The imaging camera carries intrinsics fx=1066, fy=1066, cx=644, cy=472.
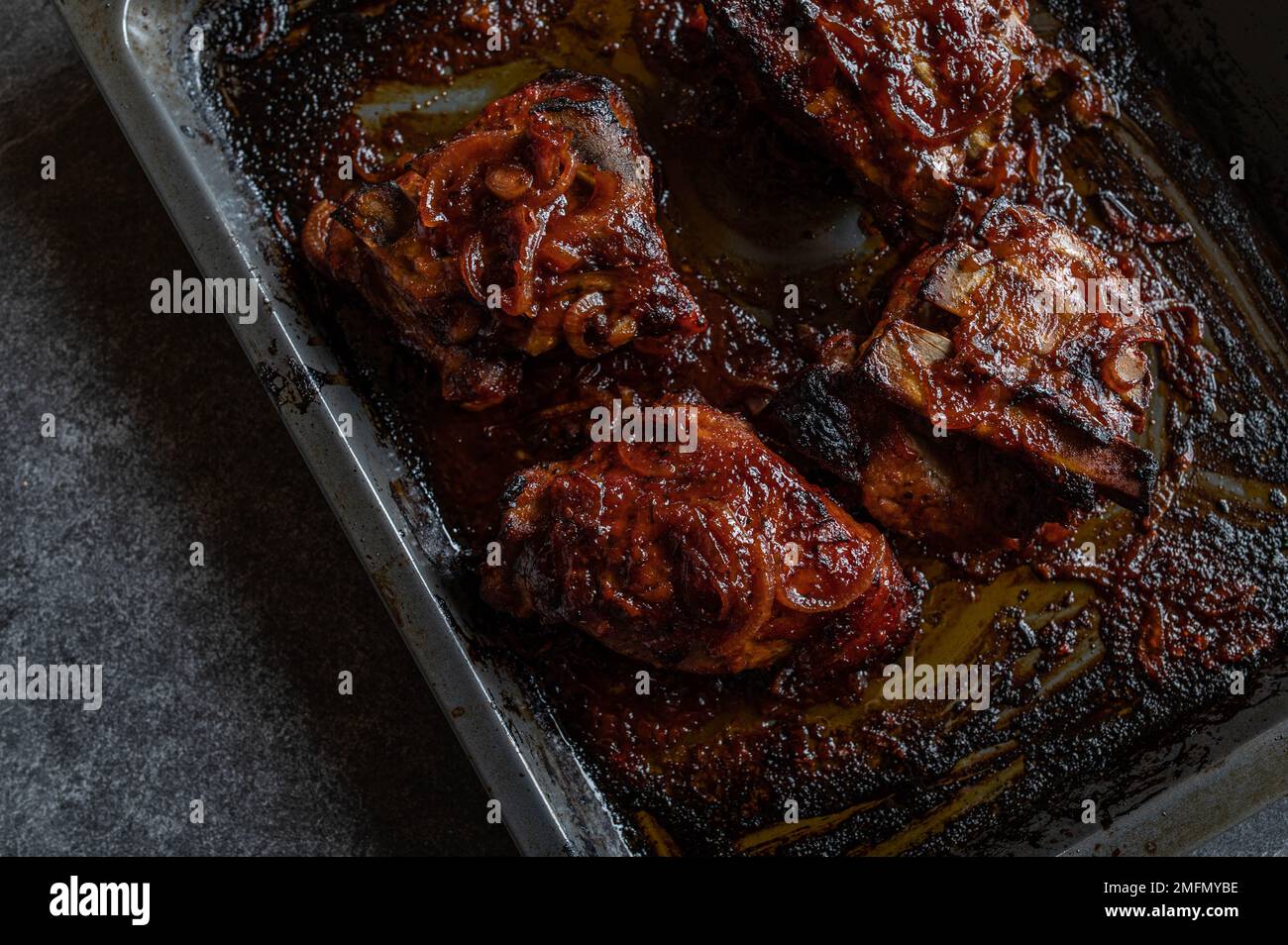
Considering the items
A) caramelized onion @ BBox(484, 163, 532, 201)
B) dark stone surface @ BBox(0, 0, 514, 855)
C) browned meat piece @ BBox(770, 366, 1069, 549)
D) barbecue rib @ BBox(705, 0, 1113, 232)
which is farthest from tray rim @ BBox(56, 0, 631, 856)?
barbecue rib @ BBox(705, 0, 1113, 232)

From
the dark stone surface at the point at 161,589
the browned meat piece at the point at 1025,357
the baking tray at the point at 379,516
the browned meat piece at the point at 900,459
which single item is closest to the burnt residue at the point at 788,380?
the baking tray at the point at 379,516

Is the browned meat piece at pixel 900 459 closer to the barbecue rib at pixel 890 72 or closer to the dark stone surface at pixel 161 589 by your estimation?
the barbecue rib at pixel 890 72

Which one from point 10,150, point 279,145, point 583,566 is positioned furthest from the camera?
point 10,150

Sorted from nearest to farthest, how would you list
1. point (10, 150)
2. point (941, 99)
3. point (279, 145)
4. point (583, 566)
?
point (583, 566) → point (941, 99) → point (279, 145) → point (10, 150)
